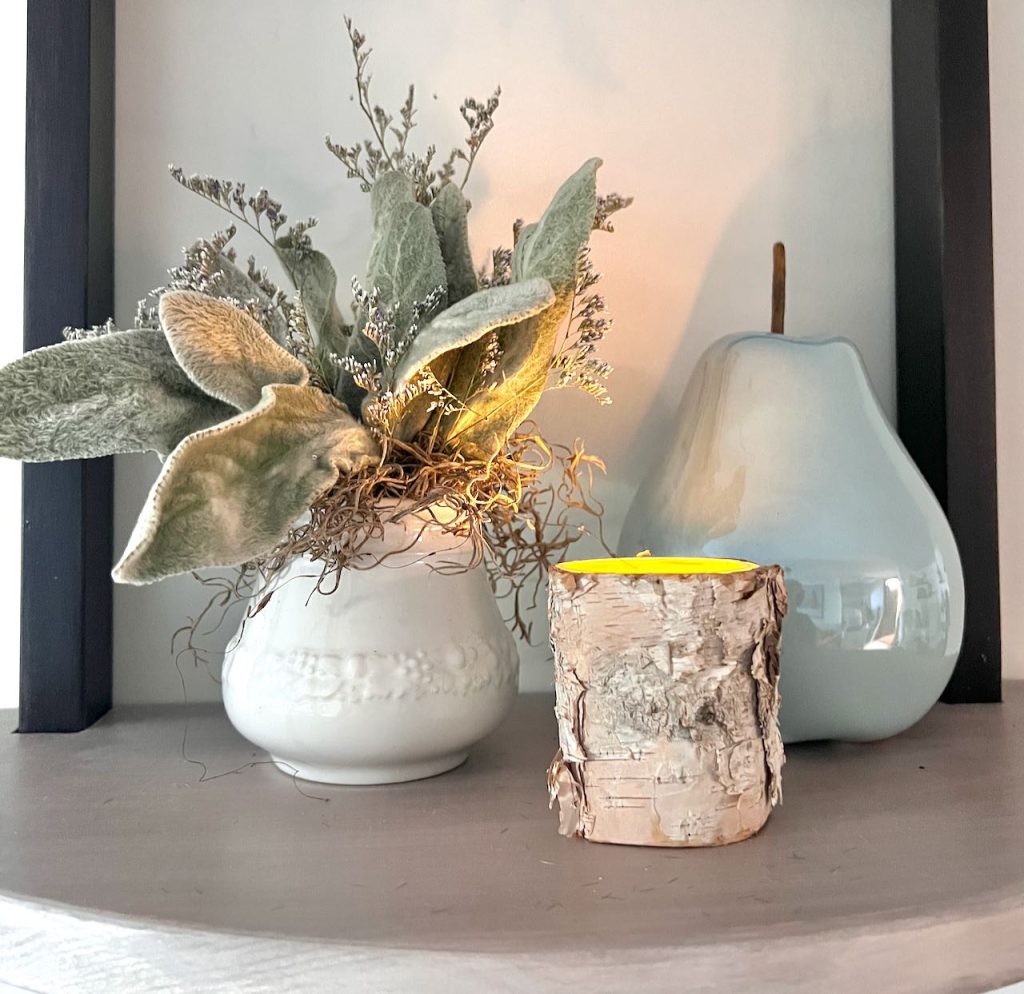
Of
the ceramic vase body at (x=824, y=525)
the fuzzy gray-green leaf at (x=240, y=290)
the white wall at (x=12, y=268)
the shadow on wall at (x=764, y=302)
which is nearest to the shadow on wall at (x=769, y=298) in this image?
the shadow on wall at (x=764, y=302)

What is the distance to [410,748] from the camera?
0.47m

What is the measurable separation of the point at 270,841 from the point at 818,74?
1.93 ft

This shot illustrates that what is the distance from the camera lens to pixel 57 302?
0.57 metres

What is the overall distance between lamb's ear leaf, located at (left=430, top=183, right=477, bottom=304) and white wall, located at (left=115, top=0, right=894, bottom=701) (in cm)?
14

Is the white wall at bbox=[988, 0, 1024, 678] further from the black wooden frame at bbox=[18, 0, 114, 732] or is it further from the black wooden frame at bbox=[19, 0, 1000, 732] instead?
→ the black wooden frame at bbox=[18, 0, 114, 732]

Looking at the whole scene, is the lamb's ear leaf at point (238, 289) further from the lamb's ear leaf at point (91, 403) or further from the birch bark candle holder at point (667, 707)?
the birch bark candle holder at point (667, 707)

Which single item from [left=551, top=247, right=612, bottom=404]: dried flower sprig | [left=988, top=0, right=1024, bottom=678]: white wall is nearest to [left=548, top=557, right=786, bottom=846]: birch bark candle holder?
[left=551, top=247, right=612, bottom=404]: dried flower sprig

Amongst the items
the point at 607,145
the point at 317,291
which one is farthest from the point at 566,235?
the point at 607,145

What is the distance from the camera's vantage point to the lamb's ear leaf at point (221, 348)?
0.40 metres

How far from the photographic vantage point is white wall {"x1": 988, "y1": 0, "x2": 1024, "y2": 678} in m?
0.70

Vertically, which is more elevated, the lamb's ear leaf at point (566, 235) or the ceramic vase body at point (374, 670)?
the lamb's ear leaf at point (566, 235)

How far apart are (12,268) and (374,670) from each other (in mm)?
378

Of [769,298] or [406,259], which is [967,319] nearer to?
[769,298]

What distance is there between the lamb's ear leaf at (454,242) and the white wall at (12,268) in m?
0.29
